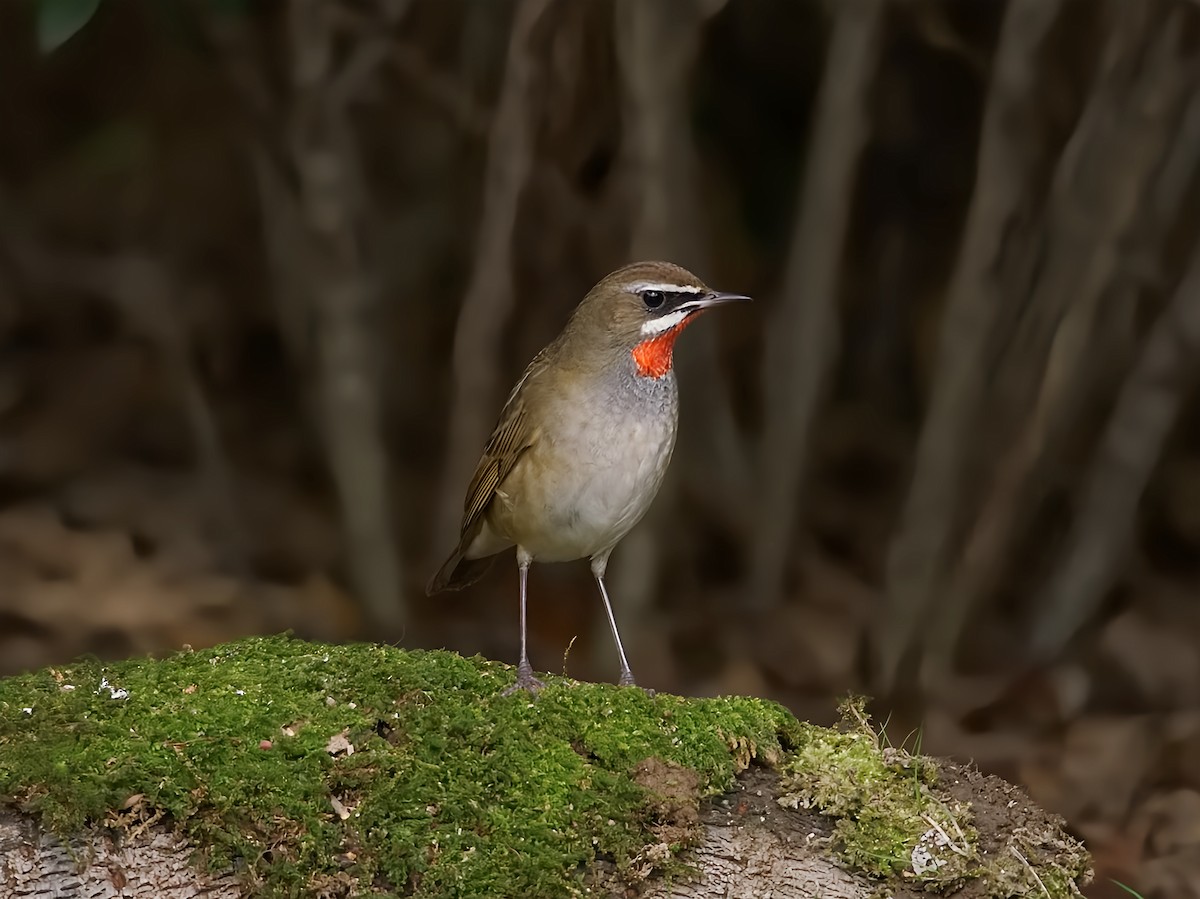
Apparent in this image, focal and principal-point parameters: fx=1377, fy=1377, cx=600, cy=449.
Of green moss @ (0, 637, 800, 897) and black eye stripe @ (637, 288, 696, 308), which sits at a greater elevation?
black eye stripe @ (637, 288, 696, 308)

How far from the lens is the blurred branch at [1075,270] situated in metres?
6.66

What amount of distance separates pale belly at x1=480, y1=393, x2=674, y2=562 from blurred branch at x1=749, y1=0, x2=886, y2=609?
2720 millimetres

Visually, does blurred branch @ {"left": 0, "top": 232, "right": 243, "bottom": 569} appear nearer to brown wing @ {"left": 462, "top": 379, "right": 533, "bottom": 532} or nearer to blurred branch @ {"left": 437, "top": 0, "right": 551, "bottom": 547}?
blurred branch @ {"left": 437, "top": 0, "right": 551, "bottom": 547}

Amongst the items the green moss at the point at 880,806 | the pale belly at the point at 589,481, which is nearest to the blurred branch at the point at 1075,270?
the pale belly at the point at 589,481

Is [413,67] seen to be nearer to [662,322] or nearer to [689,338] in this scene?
[689,338]

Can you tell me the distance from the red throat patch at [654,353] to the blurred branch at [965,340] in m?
2.81

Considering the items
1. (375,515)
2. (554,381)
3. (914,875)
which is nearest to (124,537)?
(375,515)

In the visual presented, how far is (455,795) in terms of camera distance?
3.57m

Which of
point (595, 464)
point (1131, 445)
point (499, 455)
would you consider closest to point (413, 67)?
point (499, 455)

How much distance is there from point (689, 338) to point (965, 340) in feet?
4.63

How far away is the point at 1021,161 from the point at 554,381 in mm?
3322

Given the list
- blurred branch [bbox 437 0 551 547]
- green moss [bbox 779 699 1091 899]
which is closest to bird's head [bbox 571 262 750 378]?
green moss [bbox 779 699 1091 899]

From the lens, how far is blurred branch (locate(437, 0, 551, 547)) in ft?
22.2

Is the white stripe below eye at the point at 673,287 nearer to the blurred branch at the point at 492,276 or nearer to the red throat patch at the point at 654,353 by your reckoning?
the red throat patch at the point at 654,353
